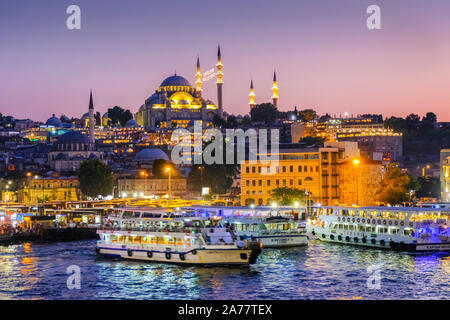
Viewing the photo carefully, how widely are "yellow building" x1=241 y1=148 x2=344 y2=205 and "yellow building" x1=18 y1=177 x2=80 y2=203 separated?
28529 millimetres

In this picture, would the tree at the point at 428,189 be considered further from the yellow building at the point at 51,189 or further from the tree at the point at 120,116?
the tree at the point at 120,116

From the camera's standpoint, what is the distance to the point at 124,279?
3188 centimetres

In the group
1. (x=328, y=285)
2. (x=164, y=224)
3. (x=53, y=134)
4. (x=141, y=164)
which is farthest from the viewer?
(x=53, y=134)

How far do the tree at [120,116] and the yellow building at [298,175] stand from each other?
111737 millimetres

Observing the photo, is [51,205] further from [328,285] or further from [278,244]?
[328,285]

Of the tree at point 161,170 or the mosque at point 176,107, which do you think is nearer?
the tree at point 161,170

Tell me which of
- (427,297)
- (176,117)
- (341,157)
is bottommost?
(427,297)

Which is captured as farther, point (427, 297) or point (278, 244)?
point (278, 244)

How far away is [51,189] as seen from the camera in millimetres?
88500

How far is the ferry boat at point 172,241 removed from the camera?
34625 mm

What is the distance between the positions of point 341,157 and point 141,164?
47.0 m

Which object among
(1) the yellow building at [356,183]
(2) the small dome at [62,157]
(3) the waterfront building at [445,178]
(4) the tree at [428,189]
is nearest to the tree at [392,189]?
(1) the yellow building at [356,183]

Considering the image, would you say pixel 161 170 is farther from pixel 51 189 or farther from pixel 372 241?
pixel 372 241

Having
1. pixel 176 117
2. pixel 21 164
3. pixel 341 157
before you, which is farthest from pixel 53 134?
pixel 341 157
